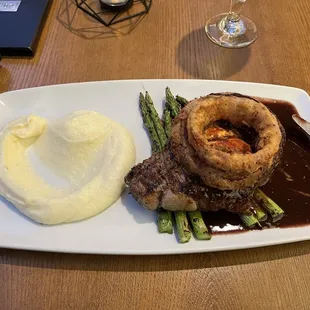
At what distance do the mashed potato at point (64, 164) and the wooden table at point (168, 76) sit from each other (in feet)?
1.00

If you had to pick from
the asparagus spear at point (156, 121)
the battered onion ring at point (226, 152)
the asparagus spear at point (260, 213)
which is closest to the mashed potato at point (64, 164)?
the asparagus spear at point (156, 121)

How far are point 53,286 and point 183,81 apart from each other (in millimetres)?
1683

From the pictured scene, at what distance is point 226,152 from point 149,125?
0.75 meters

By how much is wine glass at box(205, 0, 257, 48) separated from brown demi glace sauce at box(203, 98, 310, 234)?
0.91 meters

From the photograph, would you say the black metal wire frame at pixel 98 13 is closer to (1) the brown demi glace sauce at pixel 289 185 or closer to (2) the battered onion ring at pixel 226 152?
(1) the brown demi glace sauce at pixel 289 185

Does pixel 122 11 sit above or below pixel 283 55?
above

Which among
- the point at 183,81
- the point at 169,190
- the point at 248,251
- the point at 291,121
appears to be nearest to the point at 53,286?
the point at 169,190

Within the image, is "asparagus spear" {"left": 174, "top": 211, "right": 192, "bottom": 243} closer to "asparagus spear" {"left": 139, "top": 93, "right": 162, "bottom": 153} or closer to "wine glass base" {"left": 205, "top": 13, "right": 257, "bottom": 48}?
"asparagus spear" {"left": 139, "top": 93, "right": 162, "bottom": 153}

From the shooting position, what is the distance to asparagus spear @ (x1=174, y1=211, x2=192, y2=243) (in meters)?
2.12

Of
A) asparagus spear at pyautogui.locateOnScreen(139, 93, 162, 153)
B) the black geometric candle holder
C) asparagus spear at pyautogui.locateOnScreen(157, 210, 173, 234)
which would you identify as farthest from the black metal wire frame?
asparagus spear at pyautogui.locateOnScreen(157, 210, 173, 234)

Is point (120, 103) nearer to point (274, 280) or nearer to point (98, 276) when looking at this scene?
point (98, 276)

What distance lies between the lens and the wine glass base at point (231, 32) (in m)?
3.45

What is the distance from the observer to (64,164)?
246 centimetres

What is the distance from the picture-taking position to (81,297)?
210 centimetres
